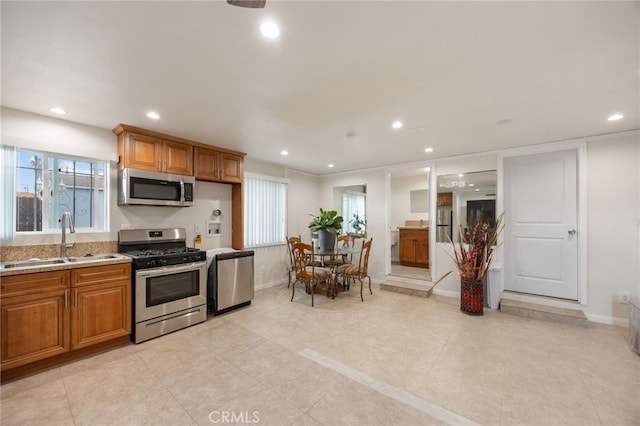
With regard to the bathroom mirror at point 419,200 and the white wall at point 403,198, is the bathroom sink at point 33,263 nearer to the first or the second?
the white wall at point 403,198

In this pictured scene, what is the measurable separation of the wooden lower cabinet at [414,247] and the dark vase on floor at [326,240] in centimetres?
281

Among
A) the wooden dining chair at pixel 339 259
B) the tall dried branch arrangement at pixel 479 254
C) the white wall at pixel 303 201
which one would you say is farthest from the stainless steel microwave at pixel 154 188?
the tall dried branch arrangement at pixel 479 254

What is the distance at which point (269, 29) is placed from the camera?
1.48 metres

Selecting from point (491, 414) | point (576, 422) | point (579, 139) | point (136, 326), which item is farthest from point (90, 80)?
point (579, 139)

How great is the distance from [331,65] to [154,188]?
2.70m

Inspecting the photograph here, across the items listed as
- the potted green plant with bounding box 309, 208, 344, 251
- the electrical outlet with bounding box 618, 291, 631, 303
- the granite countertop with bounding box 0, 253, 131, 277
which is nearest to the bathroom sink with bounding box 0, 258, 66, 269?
the granite countertop with bounding box 0, 253, 131, 277

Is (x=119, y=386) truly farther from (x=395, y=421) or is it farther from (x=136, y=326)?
(x=395, y=421)

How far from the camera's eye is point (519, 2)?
1.29 m

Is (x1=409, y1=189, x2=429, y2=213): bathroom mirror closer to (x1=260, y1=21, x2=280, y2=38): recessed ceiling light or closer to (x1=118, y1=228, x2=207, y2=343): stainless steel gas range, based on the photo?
(x1=118, y1=228, x2=207, y2=343): stainless steel gas range

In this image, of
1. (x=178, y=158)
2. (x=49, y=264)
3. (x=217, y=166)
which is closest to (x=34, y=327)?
(x=49, y=264)

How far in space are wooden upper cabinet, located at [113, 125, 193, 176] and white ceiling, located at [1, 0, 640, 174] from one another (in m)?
0.20

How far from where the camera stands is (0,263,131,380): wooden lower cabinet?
2.11 m

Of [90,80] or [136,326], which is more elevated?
[90,80]

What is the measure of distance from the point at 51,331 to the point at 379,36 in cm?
361
